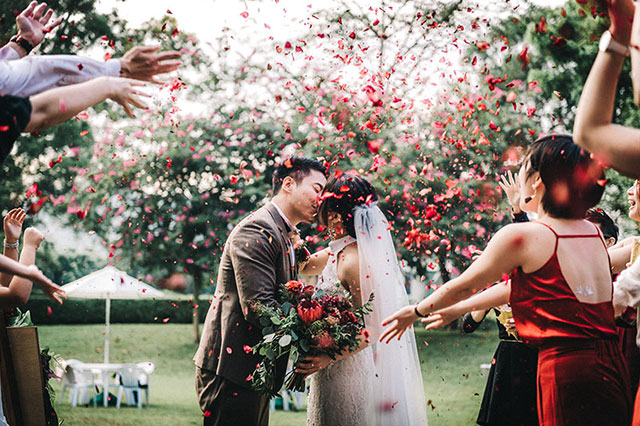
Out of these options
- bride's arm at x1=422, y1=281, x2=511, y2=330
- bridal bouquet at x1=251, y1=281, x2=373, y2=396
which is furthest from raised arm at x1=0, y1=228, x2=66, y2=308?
bride's arm at x1=422, y1=281, x2=511, y2=330

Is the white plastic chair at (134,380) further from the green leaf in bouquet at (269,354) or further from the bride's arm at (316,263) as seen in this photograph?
the green leaf in bouquet at (269,354)

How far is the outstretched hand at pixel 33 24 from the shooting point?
8.71 ft

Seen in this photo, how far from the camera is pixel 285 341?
326 centimetres

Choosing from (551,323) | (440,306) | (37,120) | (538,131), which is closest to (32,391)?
(37,120)

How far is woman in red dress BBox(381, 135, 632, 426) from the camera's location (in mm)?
2266

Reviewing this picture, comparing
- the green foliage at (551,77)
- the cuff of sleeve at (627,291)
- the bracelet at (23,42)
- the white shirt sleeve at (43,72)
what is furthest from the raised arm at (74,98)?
the green foliage at (551,77)

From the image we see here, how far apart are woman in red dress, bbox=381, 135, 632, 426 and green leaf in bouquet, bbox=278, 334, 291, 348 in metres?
1.14

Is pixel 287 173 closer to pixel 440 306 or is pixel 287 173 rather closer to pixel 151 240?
pixel 440 306

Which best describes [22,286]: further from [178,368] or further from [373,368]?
[178,368]

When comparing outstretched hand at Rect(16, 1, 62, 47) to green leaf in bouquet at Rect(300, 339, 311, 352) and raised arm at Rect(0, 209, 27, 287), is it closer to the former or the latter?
raised arm at Rect(0, 209, 27, 287)

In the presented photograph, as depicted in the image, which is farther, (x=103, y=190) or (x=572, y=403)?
(x=103, y=190)

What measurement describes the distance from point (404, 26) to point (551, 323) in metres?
12.8

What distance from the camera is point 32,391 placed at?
13.8 feet

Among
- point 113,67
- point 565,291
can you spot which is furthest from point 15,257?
point 565,291
